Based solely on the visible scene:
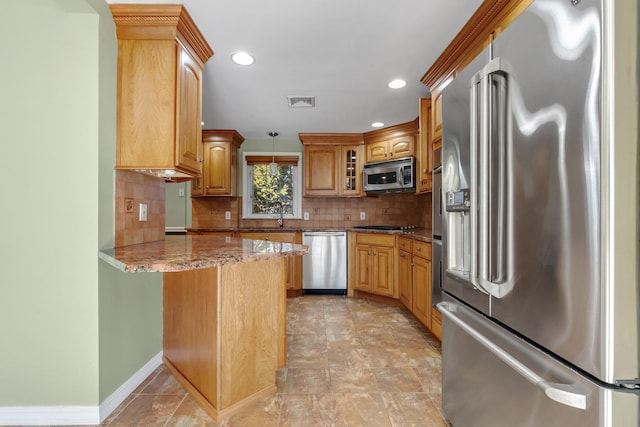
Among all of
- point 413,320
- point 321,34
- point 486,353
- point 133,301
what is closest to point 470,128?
point 486,353

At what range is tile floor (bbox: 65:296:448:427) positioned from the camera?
5.04 feet

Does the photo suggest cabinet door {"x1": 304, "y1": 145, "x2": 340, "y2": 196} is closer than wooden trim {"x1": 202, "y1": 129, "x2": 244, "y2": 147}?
No

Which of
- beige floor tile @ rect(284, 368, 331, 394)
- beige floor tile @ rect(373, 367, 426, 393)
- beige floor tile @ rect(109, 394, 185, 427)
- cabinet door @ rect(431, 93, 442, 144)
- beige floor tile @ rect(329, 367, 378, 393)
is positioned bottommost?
beige floor tile @ rect(373, 367, 426, 393)

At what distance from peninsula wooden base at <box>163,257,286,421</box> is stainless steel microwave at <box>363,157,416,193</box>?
2.37 meters

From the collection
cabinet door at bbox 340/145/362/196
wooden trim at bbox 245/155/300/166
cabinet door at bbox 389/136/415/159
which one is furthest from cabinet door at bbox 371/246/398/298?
wooden trim at bbox 245/155/300/166

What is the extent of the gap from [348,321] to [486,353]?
1982mm

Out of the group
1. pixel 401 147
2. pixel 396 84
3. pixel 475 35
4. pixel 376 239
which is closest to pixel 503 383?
pixel 475 35

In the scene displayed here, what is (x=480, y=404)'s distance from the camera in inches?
45.6

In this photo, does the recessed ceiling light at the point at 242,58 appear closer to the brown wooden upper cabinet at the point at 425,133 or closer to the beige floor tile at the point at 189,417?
the brown wooden upper cabinet at the point at 425,133

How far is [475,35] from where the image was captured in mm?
1773

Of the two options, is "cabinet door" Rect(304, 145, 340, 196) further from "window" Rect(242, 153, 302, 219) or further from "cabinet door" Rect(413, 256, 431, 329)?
"cabinet door" Rect(413, 256, 431, 329)

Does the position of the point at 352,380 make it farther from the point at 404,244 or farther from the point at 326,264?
the point at 326,264

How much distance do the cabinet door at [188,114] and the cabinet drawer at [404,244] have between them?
2112 mm

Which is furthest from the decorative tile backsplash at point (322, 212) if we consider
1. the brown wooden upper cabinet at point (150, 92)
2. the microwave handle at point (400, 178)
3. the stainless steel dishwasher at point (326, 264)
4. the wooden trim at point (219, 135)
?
the brown wooden upper cabinet at point (150, 92)
